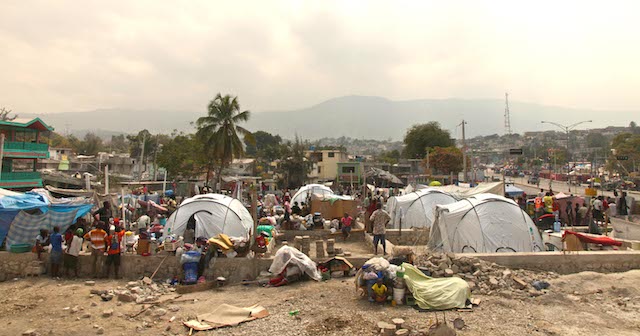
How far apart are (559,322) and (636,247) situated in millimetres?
5612

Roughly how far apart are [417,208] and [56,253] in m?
12.6

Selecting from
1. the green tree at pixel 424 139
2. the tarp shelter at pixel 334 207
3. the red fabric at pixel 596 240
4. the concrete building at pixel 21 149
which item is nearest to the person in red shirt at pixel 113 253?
the tarp shelter at pixel 334 207

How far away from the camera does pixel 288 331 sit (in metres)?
7.30

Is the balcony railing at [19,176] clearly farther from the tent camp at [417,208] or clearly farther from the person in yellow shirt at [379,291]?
the person in yellow shirt at [379,291]

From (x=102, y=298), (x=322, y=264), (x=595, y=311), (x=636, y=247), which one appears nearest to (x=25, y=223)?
(x=102, y=298)

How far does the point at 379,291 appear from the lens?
835 cm

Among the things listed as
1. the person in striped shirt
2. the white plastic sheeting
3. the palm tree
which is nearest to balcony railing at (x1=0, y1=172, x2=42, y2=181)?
the palm tree

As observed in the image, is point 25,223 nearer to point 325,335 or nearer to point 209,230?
point 209,230

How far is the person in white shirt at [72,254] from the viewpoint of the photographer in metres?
10.7

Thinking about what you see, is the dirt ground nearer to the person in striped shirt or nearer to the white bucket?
the white bucket

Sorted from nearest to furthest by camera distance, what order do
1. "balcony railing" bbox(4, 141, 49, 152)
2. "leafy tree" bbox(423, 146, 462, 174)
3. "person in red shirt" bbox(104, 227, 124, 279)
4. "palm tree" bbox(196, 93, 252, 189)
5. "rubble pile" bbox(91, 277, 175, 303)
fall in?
"rubble pile" bbox(91, 277, 175, 303) → "person in red shirt" bbox(104, 227, 124, 279) → "balcony railing" bbox(4, 141, 49, 152) → "palm tree" bbox(196, 93, 252, 189) → "leafy tree" bbox(423, 146, 462, 174)

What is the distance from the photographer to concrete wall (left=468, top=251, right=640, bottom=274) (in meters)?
10.0

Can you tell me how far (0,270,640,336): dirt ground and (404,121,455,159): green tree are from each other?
58272 millimetres

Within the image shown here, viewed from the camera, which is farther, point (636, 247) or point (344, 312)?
point (636, 247)
